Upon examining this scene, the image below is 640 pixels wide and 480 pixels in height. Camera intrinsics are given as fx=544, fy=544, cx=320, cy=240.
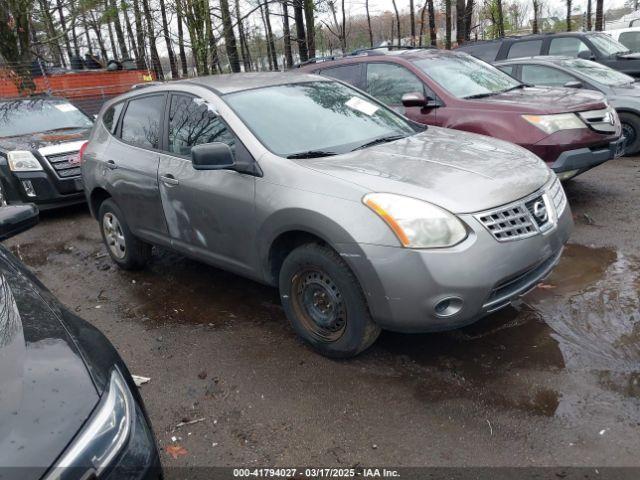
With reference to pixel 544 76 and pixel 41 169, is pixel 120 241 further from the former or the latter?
pixel 544 76

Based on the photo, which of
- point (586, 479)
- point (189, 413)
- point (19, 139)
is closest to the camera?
point (586, 479)

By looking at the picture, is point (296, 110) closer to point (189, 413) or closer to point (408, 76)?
point (189, 413)

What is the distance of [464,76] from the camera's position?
6426mm

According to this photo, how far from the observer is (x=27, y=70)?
14.1m

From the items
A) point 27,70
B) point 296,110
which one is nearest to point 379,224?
point 296,110

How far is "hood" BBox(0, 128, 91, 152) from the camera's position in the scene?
7398mm

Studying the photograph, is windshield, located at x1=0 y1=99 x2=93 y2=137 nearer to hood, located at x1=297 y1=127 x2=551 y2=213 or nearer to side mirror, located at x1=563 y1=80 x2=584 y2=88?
hood, located at x1=297 y1=127 x2=551 y2=213

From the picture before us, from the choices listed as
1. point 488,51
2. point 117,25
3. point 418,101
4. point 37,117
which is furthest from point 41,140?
point 117,25

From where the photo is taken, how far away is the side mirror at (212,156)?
3.39m

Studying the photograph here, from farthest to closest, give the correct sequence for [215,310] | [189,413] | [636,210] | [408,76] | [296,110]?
1. [408,76]
2. [636,210]
3. [215,310]
4. [296,110]
5. [189,413]

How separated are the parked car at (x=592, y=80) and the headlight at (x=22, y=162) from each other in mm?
7161

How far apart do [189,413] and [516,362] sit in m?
1.91

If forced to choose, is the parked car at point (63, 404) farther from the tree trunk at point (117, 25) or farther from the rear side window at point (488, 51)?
the tree trunk at point (117, 25)

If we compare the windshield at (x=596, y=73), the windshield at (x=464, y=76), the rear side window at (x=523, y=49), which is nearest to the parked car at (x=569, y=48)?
the rear side window at (x=523, y=49)
